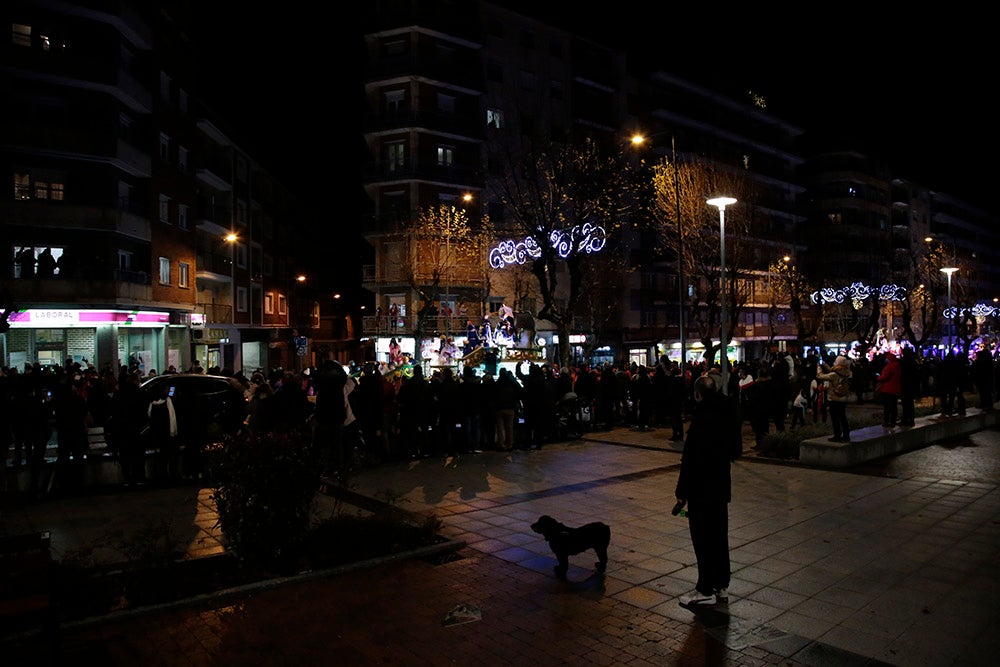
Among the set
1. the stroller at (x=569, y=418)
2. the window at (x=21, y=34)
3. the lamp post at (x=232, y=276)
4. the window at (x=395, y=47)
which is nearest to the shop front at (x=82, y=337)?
the window at (x=21, y=34)

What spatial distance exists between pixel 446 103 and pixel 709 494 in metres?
41.1

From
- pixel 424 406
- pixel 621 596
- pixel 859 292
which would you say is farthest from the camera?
pixel 859 292

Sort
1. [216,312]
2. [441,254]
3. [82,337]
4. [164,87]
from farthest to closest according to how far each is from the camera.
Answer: [216,312] < [441,254] < [164,87] < [82,337]

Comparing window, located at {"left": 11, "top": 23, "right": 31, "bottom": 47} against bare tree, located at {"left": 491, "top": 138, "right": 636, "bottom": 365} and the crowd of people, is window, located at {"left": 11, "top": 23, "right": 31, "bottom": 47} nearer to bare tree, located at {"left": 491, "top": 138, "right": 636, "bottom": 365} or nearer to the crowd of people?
the crowd of people

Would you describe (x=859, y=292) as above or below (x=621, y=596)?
above

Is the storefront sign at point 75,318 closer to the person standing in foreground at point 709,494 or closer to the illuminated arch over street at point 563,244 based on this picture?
the illuminated arch over street at point 563,244

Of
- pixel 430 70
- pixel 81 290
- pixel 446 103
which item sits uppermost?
pixel 430 70

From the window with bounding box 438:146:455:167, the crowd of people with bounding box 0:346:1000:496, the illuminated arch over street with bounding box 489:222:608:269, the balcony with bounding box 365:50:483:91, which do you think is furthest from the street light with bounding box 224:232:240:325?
the illuminated arch over street with bounding box 489:222:608:269

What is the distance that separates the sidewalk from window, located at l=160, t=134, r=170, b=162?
2672 cm

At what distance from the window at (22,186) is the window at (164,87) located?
301 inches

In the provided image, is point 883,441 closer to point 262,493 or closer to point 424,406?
point 424,406

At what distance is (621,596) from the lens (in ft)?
20.4

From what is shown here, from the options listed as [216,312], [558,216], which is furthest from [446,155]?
[558,216]

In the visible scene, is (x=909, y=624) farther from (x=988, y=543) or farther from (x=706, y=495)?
(x=988, y=543)
